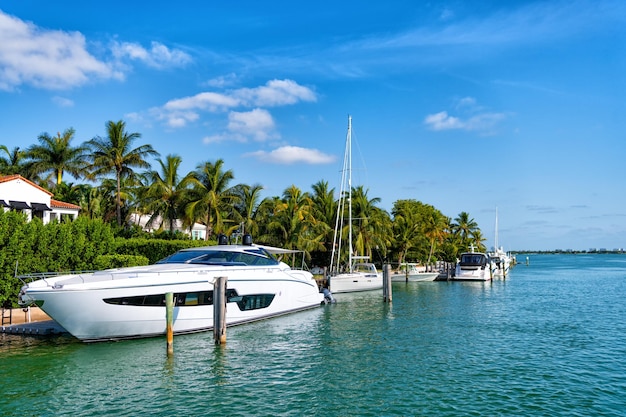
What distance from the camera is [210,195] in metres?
40.9

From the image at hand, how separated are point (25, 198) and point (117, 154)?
1053 centimetres

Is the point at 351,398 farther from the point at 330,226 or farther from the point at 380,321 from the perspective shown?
the point at 330,226

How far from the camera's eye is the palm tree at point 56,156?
45.2 metres

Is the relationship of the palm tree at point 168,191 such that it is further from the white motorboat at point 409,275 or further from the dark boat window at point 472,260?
the dark boat window at point 472,260

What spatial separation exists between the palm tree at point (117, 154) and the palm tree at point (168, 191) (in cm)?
155

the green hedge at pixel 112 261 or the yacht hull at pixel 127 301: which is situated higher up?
the green hedge at pixel 112 261

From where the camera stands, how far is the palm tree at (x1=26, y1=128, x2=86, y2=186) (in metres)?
45.2

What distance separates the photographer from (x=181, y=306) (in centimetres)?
1903

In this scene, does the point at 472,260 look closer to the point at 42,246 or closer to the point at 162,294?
the point at 162,294

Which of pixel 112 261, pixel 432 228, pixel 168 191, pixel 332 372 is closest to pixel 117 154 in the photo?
pixel 168 191

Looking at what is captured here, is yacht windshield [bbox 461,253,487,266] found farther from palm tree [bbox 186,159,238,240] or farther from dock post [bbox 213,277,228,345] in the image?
dock post [bbox 213,277,228,345]

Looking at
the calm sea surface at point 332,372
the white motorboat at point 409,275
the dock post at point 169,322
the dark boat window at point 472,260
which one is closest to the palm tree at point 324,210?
the white motorboat at point 409,275

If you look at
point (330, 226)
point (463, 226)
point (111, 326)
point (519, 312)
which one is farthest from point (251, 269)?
point (463, 226)

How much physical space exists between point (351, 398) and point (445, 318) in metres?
15.1
